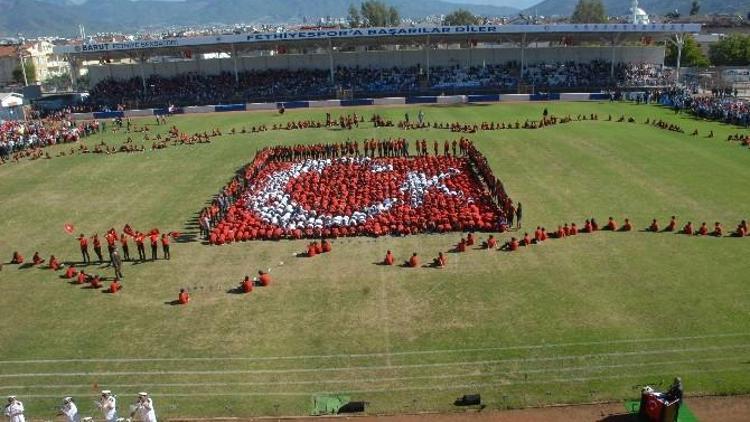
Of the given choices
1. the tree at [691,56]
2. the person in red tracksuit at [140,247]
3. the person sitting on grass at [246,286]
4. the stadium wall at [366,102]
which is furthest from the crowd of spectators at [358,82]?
the person sitting on grass at [246,286]

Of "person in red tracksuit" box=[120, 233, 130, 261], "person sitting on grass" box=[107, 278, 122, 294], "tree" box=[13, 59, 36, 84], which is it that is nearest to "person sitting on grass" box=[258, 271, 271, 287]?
"person sitting on grass" box=[107, 278, 122, 294]

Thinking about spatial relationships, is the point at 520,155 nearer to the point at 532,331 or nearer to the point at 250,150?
the point at 250,150

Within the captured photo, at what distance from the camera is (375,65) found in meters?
80.9

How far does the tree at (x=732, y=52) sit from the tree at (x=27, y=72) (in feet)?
446

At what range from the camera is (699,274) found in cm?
2098

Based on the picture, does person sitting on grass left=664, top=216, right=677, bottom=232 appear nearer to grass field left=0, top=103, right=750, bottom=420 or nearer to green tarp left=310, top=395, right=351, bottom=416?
grass field left=0, top=103, right=750, bottom=420

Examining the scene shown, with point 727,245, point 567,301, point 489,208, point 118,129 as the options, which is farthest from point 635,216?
point 118,129

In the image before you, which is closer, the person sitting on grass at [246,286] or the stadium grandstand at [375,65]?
the person sitting on grass at [246,286]

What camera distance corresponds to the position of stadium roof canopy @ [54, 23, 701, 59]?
69.2 meters

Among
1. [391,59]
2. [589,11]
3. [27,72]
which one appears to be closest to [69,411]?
[391,59]

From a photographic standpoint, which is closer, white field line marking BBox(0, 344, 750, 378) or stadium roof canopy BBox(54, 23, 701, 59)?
white field line marking BBox(0, 344, 750, 378)

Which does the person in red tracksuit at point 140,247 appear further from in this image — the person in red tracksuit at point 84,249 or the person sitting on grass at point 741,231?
the person sitting on grass at point 741,231

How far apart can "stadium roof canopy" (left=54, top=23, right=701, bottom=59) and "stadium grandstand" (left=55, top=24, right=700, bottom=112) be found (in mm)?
120

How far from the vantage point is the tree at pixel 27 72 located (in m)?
133
